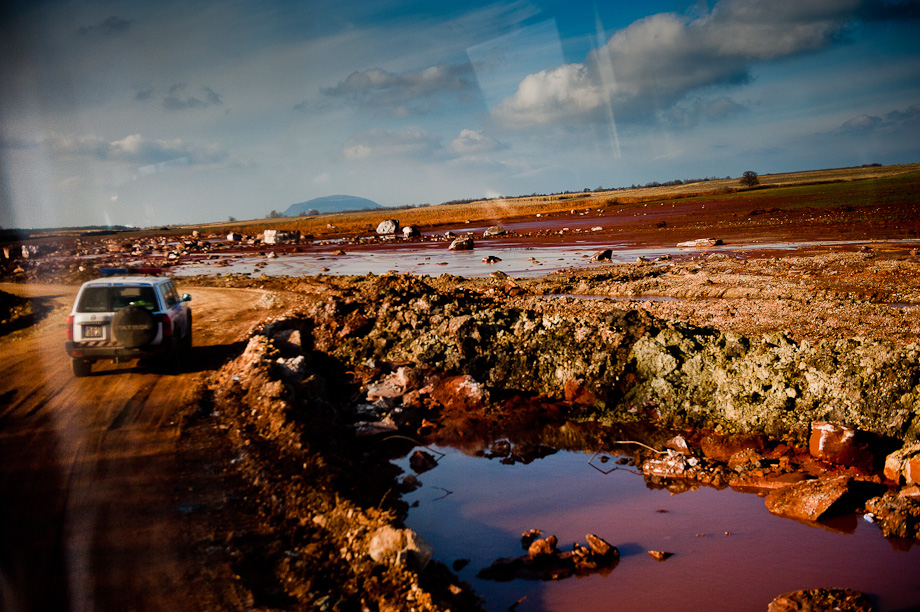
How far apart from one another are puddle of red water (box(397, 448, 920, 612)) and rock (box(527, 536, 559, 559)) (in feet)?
0.97

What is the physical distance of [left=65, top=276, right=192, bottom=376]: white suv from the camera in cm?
1107

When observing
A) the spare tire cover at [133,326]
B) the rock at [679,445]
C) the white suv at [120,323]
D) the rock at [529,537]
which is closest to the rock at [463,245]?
the white suv at [120,323]

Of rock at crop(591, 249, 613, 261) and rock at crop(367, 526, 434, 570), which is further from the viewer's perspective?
rock at crop(591, 249, 613, 261)

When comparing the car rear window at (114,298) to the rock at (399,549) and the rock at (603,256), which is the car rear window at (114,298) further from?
the rock at (603,256)

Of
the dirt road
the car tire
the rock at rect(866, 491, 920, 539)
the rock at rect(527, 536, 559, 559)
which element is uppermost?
the car tire

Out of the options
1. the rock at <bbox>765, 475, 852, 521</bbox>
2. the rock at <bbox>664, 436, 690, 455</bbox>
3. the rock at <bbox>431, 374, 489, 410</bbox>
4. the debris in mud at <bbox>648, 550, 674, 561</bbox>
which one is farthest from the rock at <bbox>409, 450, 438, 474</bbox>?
the rock at <bbox>765, 475, 852, 521</bbox>

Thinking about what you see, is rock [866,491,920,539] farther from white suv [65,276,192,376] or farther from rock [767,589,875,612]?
white suv [65,276,192,376]

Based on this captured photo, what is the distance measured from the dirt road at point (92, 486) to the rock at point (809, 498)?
7.33 meters

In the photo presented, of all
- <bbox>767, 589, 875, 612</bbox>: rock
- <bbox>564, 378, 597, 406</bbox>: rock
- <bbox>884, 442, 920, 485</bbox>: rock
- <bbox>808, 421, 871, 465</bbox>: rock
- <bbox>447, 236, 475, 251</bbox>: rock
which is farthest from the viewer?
<bbox>447, 236, 475, 251</bbox>: rock

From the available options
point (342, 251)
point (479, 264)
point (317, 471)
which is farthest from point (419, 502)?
point (342, 251)

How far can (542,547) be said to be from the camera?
6.84 metres

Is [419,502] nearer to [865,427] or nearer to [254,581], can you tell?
[254,581]

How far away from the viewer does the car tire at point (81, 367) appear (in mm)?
11586

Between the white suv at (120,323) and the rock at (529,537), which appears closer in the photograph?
the rock at (529,537)
